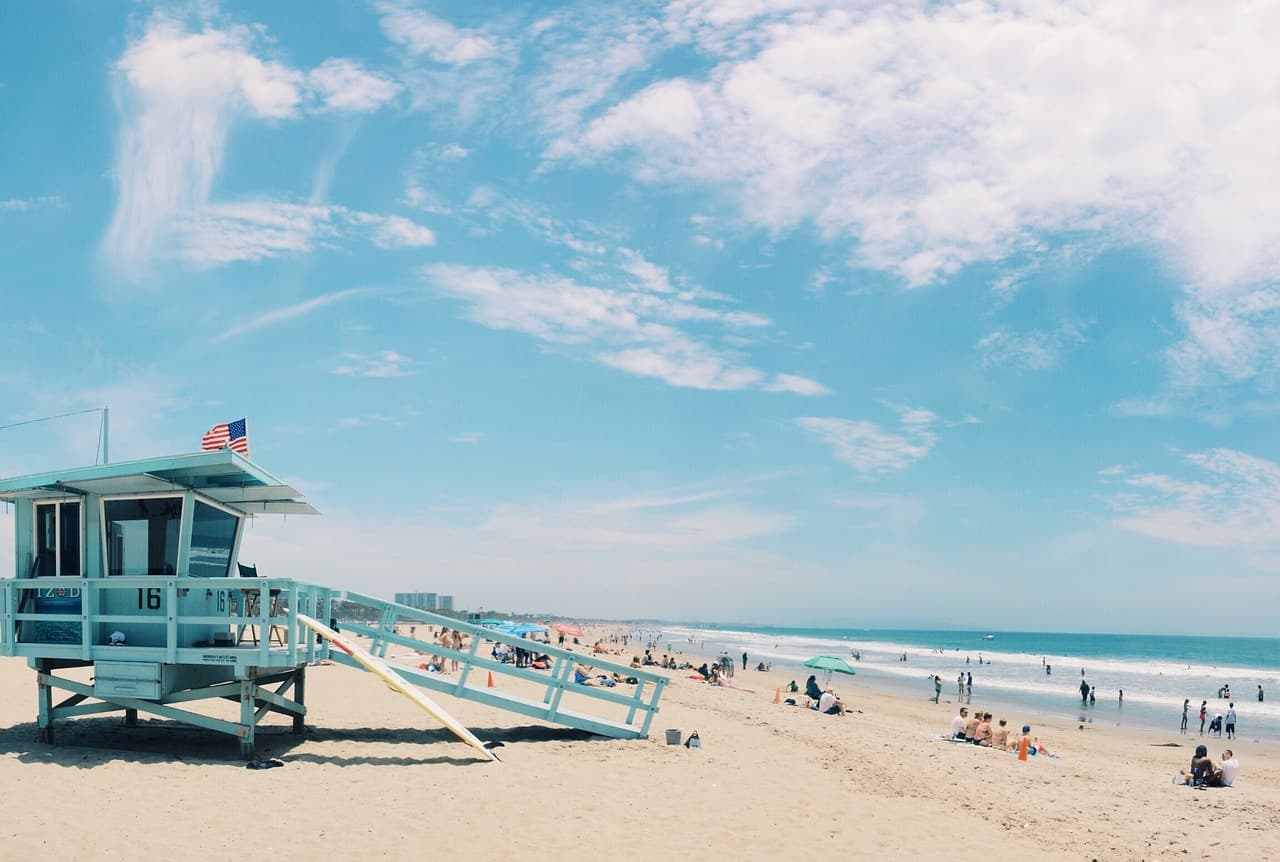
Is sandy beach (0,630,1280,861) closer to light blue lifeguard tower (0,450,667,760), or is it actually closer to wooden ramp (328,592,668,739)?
wooden ramp (328,592,668,739)

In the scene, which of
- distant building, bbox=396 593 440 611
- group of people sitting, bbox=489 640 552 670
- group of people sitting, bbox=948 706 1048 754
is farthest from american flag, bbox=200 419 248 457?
distant building, bbox=396 593 440 611

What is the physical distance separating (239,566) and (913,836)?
35.3ft

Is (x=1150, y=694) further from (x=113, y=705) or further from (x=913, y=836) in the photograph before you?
(x=113, y=705)

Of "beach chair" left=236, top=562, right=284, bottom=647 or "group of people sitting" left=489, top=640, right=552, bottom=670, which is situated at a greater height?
"beach chair" left=236, top=562, right=284, bottom=647

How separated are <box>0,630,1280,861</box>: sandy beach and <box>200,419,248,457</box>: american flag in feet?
13.9

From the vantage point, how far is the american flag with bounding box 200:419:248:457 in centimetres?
1315

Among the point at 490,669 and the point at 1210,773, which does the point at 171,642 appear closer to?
the point at 490,669

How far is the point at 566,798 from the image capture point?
10.2m

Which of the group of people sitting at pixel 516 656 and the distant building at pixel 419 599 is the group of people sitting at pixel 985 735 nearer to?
the group of people sitting at pixel 516 656

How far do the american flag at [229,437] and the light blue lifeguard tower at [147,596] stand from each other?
0.57 m

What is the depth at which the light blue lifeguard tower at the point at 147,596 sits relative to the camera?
11930 mm

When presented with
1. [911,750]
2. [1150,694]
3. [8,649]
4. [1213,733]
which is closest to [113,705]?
[8,649]

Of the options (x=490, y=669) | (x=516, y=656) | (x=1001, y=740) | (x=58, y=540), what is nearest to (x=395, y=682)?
(x=490, y=669)

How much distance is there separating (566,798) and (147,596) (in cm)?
667
